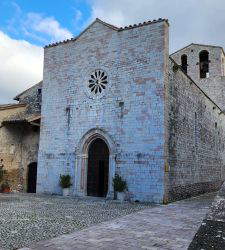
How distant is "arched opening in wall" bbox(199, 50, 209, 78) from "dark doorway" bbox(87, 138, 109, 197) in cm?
1367

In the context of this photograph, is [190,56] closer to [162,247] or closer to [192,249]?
[162,247]

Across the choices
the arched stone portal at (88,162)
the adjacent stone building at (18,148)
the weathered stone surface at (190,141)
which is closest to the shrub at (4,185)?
the adjacent stone building at (18,148)

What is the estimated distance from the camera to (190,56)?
80.3ft

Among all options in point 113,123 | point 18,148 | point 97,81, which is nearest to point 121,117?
point 113,123

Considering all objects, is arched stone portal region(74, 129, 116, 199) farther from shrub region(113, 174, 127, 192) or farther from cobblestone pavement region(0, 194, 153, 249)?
cobblestone pavement region(0, 194, 153, 249)

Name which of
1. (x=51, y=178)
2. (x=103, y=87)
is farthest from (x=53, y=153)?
(x=103, y=87)

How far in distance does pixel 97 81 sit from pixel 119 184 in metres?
4.82

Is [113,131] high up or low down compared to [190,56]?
down

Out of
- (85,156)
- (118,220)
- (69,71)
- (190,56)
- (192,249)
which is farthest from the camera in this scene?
(190,56)

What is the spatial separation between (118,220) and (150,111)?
226 inches

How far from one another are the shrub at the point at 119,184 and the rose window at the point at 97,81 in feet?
13.2

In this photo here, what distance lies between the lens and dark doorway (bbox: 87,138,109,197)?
14.2m

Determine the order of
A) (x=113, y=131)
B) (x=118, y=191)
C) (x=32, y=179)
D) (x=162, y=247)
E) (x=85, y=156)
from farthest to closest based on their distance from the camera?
(x=32, y=179), (x=85, y=156), (x=113, y=131), (x=118, y=191), (x=162, y=247)

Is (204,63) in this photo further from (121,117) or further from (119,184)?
(119,184)
